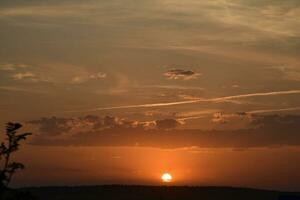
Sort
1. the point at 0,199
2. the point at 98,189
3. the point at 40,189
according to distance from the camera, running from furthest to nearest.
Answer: the point at 98,189 → the point at 40,189 → the point at 0,199

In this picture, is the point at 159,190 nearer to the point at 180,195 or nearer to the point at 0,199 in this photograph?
the point at 180,195

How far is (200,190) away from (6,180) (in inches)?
5698

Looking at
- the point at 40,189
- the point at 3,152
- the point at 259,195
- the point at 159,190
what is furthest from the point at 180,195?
the point at 3,152

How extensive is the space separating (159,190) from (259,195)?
966 inches

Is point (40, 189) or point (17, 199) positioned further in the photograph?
point (40, 189)

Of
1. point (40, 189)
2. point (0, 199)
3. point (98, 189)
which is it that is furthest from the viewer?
point (98, 189)

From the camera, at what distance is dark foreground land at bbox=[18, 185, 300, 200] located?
16438 cm

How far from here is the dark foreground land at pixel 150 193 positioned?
539 ft

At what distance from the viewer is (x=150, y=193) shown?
171875mm

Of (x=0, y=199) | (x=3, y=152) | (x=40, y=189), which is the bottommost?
(x=0, y=199)

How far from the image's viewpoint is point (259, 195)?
169875mm

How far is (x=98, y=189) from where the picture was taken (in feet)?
595

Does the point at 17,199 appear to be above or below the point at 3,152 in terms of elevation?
below

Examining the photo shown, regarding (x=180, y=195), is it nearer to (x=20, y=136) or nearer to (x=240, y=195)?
(x=240, y=195)
